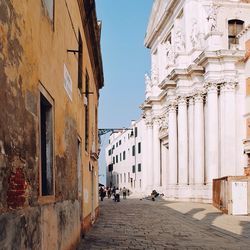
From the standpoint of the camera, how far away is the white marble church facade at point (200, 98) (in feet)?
101

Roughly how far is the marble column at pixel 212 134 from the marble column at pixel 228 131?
1.89 feet

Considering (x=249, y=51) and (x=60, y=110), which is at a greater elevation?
(x=249, y=51)

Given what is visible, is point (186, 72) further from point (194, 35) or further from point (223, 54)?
point (223, 54)

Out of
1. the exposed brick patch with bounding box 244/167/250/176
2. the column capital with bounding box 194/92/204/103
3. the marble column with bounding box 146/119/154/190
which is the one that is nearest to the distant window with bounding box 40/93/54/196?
the exposed brick patch with bounding box 244/167/250/176

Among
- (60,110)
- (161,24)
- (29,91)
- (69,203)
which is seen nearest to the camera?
(29,91)

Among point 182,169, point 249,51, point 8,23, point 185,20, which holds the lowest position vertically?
point 182,169

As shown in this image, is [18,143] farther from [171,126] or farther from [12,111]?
[171,126]

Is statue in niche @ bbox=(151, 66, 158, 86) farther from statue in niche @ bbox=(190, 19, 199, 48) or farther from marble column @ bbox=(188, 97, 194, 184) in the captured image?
marble column @ bbox=(188, 97, 194, 184)

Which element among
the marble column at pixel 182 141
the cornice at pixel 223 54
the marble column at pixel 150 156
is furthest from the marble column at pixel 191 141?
the marble column at pixel 150 156

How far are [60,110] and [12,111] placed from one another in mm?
3314

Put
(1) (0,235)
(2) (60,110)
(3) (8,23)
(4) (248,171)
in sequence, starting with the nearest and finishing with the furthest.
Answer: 1. (1) (0,235)
2. (3) (8,23)
3. (2) (60,110)
4. (4) (248,171)

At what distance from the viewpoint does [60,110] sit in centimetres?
745

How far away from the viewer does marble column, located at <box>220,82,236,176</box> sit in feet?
101

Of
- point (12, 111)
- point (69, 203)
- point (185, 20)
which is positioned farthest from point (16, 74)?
point (185, 20)
